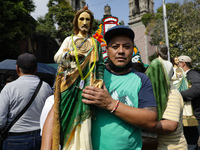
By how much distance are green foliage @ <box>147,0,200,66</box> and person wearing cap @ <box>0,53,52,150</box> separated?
1805 centimetres

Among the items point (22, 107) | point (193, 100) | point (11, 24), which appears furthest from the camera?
point (11, 24)

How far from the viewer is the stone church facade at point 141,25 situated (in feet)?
112

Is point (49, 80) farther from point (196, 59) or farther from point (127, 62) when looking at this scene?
point (196, 59)

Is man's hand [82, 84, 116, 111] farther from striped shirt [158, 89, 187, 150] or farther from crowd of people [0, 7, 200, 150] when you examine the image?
striped shirt [158, 89, 187, 150]

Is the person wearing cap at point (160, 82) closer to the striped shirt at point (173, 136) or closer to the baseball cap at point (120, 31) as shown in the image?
the striped shirt at point (173, 136)

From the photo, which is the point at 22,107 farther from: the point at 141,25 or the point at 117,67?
the point at 141,25

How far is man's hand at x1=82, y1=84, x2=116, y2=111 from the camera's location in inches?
52.9

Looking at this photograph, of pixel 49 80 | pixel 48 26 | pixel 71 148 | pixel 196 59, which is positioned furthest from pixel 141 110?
pixel 48 26

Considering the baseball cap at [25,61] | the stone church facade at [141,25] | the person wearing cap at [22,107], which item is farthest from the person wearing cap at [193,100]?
the stone church facade at [141,25]

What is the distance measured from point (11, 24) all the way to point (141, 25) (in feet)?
89.4

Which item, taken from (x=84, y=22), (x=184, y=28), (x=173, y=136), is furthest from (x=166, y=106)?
(x=184, y=28)

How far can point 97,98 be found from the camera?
1340 millimetres

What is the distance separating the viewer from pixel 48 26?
75.2ft

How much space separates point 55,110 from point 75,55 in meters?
0.42
